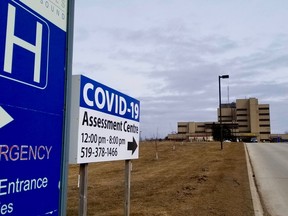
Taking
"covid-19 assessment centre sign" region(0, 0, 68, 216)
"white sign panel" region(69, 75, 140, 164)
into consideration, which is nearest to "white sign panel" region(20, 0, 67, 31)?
"covid-19 assessment centre sign" region(0, 0, 68, 216)

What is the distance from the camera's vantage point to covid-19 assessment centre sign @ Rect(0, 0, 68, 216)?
8.50ft

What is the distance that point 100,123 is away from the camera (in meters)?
4.91

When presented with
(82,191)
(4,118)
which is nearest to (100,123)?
(82,191)

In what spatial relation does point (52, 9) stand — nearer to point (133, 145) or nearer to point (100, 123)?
point (100, 123)

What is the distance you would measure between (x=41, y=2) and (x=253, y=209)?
25.2 ft

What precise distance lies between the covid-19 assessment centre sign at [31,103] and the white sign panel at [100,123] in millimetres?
1065

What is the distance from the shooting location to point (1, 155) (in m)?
2.53

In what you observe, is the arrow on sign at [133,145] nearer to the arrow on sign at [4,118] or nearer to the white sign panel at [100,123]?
the white sign panel at [100,123]

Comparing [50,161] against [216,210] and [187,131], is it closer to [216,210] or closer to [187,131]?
[216,210]

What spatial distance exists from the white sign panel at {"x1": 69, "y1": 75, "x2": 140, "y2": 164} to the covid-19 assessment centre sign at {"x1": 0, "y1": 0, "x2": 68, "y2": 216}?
41.9 inches

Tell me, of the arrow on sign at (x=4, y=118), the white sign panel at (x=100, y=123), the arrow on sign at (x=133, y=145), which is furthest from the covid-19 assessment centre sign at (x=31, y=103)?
the arrow on sign at (x=133, y=145)

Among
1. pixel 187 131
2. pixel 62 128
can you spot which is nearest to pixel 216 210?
pixel 62 128

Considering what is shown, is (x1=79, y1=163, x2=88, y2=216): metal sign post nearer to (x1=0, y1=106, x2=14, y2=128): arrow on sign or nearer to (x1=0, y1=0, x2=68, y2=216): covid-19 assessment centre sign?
(x1=0, y1=0, x2=68, y2=216): covid-19 assessment centre sign

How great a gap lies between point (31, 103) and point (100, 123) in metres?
2.10
